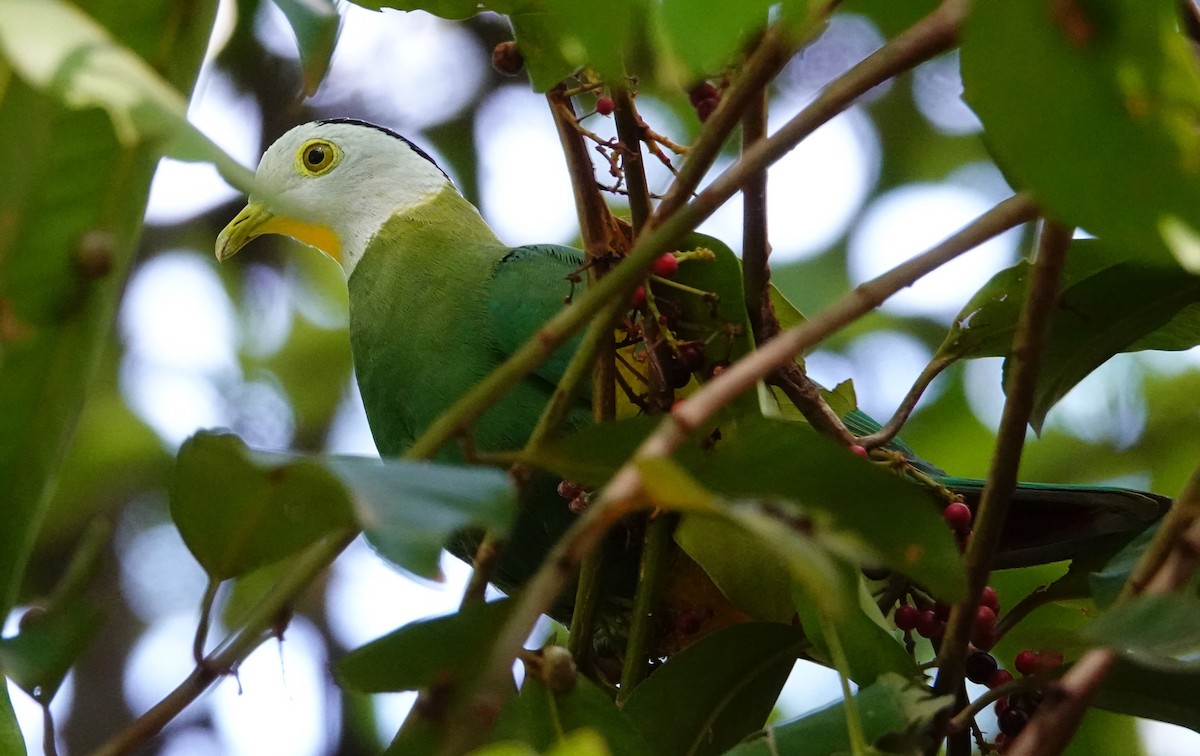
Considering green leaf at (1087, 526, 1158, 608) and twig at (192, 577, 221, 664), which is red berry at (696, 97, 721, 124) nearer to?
green leaf at (1087, 526, 1158, 608)

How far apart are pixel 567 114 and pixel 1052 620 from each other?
2.38ft

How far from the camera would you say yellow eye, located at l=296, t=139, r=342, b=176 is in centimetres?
236

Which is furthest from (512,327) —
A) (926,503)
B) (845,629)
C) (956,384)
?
(956,384)

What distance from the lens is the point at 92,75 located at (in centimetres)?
61

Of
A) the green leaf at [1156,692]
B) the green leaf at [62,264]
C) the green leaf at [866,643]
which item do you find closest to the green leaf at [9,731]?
the green leaf at [62,264]

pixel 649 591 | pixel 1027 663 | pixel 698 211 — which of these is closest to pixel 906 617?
pixel 1027 663

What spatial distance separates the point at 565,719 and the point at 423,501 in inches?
15.4

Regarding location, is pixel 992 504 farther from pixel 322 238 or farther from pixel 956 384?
pixel 956 384

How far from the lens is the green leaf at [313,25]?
0.77 m

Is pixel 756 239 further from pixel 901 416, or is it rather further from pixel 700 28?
pixel 700 28

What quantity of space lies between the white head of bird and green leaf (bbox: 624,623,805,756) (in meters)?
1.20

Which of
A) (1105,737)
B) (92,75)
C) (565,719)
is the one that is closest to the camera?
(92,75)

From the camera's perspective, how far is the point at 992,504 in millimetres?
941

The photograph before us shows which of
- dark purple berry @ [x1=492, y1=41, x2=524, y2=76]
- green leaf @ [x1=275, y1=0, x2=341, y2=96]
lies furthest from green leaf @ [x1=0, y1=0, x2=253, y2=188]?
dark purple berry @ [x1=492, y1=41, x2=524, y2=76]
